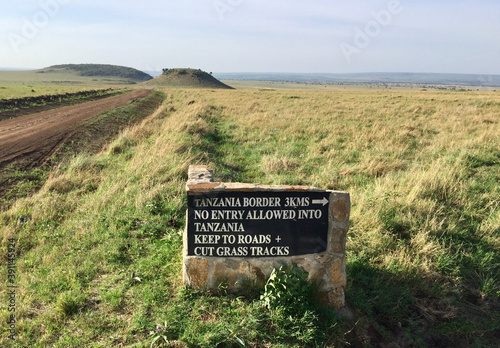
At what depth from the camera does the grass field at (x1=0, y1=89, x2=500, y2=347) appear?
3461 mm

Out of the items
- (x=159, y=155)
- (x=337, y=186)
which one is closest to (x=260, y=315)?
(x=337, y=186)

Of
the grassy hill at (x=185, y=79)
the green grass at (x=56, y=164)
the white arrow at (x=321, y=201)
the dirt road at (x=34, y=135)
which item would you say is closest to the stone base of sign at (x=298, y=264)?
the white arrow at (x=321, y=201)

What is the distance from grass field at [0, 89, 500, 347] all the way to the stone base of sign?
0.17 meters

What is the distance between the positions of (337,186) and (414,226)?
243cm

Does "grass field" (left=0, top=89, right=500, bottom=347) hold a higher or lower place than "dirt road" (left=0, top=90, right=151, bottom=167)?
lower

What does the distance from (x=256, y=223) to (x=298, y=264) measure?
0.67 meters

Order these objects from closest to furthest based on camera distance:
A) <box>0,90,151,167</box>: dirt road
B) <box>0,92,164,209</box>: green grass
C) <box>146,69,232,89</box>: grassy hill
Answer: <box>0,92,164,209</box>: green grass, <box>0,90,151,167</box>: dirt road, <box>146,69,232,89</box>: grassy hill

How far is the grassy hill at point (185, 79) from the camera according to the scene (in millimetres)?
128625

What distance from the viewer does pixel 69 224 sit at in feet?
18.5

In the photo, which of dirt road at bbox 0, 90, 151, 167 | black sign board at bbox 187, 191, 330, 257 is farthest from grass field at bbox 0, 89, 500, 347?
dirt road at bbox 0, 90, 151, 167

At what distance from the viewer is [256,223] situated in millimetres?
3910

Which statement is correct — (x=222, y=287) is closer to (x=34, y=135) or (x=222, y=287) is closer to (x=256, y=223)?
(x=256, y=223)

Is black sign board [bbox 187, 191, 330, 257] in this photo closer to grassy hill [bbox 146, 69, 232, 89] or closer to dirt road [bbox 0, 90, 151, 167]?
dirt road [bbox 0, 90, 151, 167]

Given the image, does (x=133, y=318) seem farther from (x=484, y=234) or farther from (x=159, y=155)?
(x=159, y=155)
